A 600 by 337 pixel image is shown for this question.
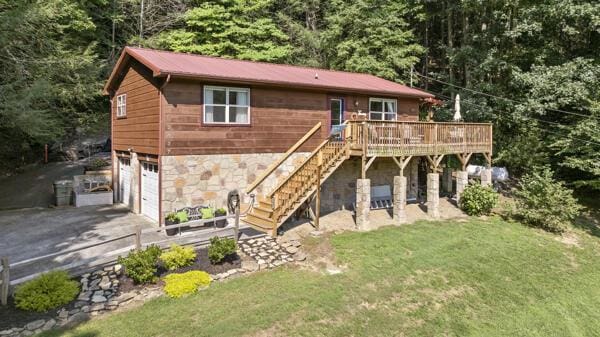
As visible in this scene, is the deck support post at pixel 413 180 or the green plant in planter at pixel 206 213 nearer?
the green plant in planter at pixel 206 213

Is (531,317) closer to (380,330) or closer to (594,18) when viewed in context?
(380,330)

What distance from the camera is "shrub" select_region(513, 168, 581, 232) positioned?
13766 mm

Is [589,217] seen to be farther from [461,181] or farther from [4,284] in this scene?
[4,284]

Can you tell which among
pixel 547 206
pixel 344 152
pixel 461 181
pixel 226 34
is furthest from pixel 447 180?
pixel 226 34

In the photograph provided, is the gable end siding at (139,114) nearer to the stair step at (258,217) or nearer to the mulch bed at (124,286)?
the stair step at (258,217)

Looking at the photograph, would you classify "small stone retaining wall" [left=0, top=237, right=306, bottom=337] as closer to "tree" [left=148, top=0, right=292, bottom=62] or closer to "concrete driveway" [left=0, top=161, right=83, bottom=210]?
"concrete driveway" [left=0, top=161, right=83, bottom=210]

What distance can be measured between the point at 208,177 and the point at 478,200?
423 inches

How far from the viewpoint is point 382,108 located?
54.0ft

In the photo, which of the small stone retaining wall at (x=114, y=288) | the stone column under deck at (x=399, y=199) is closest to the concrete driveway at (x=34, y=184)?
the small stone retaining wall at (x=114, y=288)

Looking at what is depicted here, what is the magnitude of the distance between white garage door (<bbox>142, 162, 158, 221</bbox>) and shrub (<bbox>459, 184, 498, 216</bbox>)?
→ 12158 mm

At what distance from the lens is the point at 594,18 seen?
1611 cm

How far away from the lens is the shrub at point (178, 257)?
8617mm

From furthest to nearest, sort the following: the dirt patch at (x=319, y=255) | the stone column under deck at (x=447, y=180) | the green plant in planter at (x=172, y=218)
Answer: the stone column under deck at (x=447, y=180) < the green plant in planter at (x=172, y=218) < the dirt patch at (x=319, y=255)

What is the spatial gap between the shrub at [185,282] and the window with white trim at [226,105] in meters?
5.51
